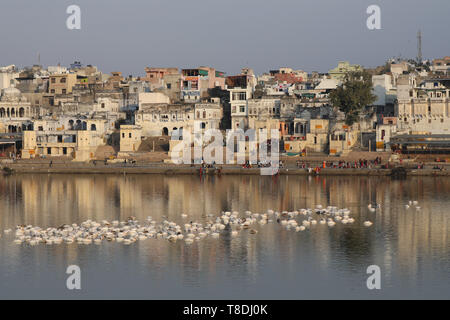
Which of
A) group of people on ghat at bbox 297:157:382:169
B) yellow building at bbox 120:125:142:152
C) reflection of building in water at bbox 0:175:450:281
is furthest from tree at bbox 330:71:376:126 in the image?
yellow building at bbox 120:125:142:152

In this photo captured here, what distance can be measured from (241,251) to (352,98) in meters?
31.9

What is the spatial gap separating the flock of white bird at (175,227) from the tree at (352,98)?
2313 centimetres

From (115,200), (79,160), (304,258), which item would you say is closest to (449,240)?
(304,258)

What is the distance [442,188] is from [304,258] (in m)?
19.5

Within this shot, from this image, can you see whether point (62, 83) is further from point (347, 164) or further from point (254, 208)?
point (254, 208)

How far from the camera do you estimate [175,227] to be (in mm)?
33219

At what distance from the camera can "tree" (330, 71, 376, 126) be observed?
6003 centimetres

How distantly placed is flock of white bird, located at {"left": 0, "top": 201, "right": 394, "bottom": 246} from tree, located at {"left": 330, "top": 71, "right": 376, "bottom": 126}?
23127mm

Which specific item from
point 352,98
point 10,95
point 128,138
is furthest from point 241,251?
point 10,95

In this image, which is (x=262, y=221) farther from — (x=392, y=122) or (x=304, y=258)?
(x=392, y=122)

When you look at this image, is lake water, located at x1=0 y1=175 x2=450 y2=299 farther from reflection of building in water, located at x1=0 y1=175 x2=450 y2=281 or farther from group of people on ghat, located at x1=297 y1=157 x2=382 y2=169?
group of people on ghat, located at x1=297 y1=157 x2=382 y2=169

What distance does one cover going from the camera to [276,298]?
24234 mm

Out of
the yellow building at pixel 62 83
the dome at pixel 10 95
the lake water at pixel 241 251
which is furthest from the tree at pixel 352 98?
the dome at pixel 10 95

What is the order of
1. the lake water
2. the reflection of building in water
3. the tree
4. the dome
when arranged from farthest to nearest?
the dome
the tree
the reflection of building in water
the lake water
